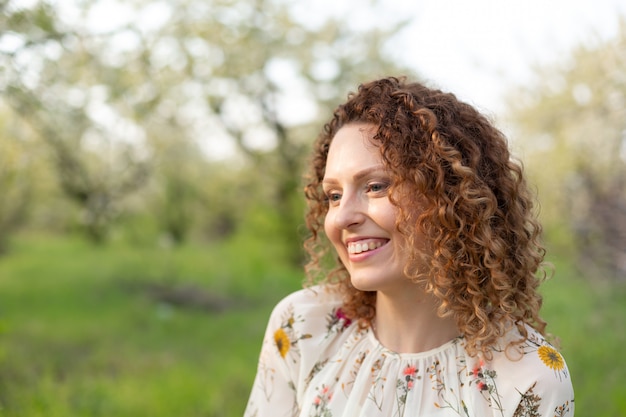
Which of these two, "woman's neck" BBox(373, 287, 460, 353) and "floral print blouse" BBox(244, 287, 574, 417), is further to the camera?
"woman's neck" BBox(373, 287, 460, 353)

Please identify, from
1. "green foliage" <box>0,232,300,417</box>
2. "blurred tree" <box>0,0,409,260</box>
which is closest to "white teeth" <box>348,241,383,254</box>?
"green foliage" <box>0,232,300,417</box>

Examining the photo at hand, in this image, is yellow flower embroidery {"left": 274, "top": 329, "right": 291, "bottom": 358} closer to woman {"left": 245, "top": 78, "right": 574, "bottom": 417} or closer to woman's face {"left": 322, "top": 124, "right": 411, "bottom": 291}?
woman {"left": 245, "top": 78, "right": 574, "bottom": 417}

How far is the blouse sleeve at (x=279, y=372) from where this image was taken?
5.90ft

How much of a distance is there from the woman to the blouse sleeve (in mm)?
54

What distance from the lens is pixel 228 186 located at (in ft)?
44.8

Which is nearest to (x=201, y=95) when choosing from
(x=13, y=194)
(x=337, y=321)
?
(x=13, y=194)

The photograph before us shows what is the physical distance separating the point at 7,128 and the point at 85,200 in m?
2.28

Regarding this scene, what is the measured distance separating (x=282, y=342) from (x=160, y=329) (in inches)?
198

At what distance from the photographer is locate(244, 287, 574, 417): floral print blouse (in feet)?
4.81

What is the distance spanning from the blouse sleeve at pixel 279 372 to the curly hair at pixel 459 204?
43cm

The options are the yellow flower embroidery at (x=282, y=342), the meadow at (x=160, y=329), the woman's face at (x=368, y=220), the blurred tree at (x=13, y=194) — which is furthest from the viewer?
the blurred tree at (x=13, y=194)

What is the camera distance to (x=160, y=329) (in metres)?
6.56

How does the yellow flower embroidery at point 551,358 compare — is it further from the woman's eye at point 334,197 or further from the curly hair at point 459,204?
the woman's eye at point 334,197

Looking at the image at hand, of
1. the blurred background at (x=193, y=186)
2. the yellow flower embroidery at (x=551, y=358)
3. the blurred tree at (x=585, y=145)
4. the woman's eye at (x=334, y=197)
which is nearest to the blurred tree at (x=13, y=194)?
the blurred background at (x=193, y=186)
